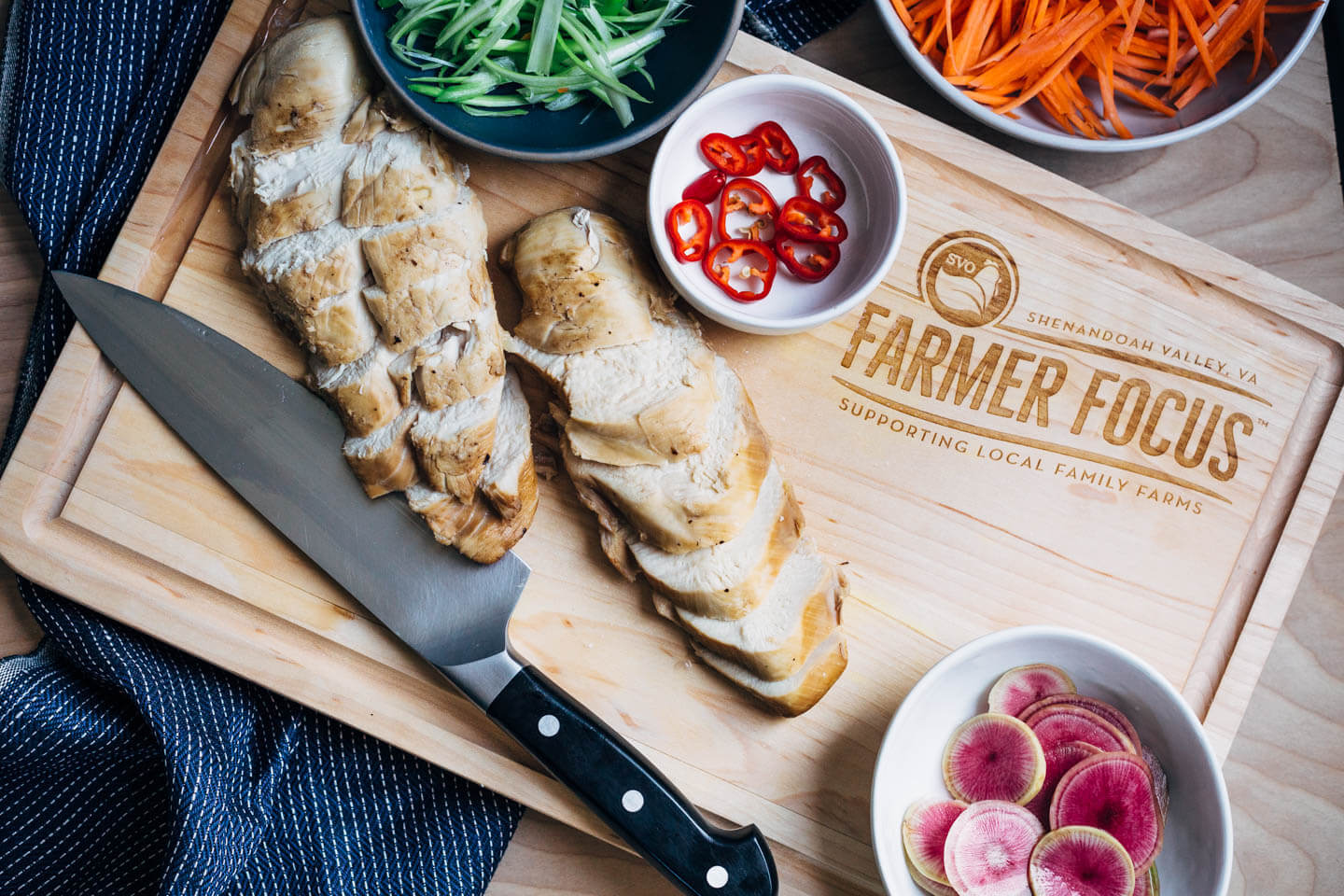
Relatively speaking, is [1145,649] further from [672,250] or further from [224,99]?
[224,99]

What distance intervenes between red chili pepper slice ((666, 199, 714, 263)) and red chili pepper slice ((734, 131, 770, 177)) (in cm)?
14

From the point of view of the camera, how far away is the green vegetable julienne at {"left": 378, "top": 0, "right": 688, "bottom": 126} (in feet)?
7.20

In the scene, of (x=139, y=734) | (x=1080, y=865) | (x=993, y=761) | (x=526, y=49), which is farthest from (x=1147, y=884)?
(x=139, y=734)

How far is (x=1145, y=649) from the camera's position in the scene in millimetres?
2396

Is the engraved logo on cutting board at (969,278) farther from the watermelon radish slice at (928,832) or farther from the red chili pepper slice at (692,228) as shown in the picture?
the watermelon radish slice at (928,832)

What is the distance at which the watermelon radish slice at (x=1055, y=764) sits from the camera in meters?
2.19

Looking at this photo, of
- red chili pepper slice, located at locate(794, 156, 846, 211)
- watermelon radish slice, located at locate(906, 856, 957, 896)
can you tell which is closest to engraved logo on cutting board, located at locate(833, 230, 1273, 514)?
red chili pepper slice, located at locate(794, 156, 846, 211)

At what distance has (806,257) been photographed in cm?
239

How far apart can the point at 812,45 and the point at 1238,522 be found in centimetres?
158

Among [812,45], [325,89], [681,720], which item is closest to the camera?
[325,89]

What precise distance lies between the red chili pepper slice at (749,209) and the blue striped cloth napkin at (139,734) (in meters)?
0.47

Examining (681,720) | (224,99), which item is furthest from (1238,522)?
(224,99)

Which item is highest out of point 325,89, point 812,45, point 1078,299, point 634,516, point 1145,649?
point 812,45

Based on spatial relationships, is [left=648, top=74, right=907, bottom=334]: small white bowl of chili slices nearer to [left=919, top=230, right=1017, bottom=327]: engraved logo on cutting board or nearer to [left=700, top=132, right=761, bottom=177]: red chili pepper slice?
[left=700, top=132, right=761, bottom=177]: red chili pepper slice
